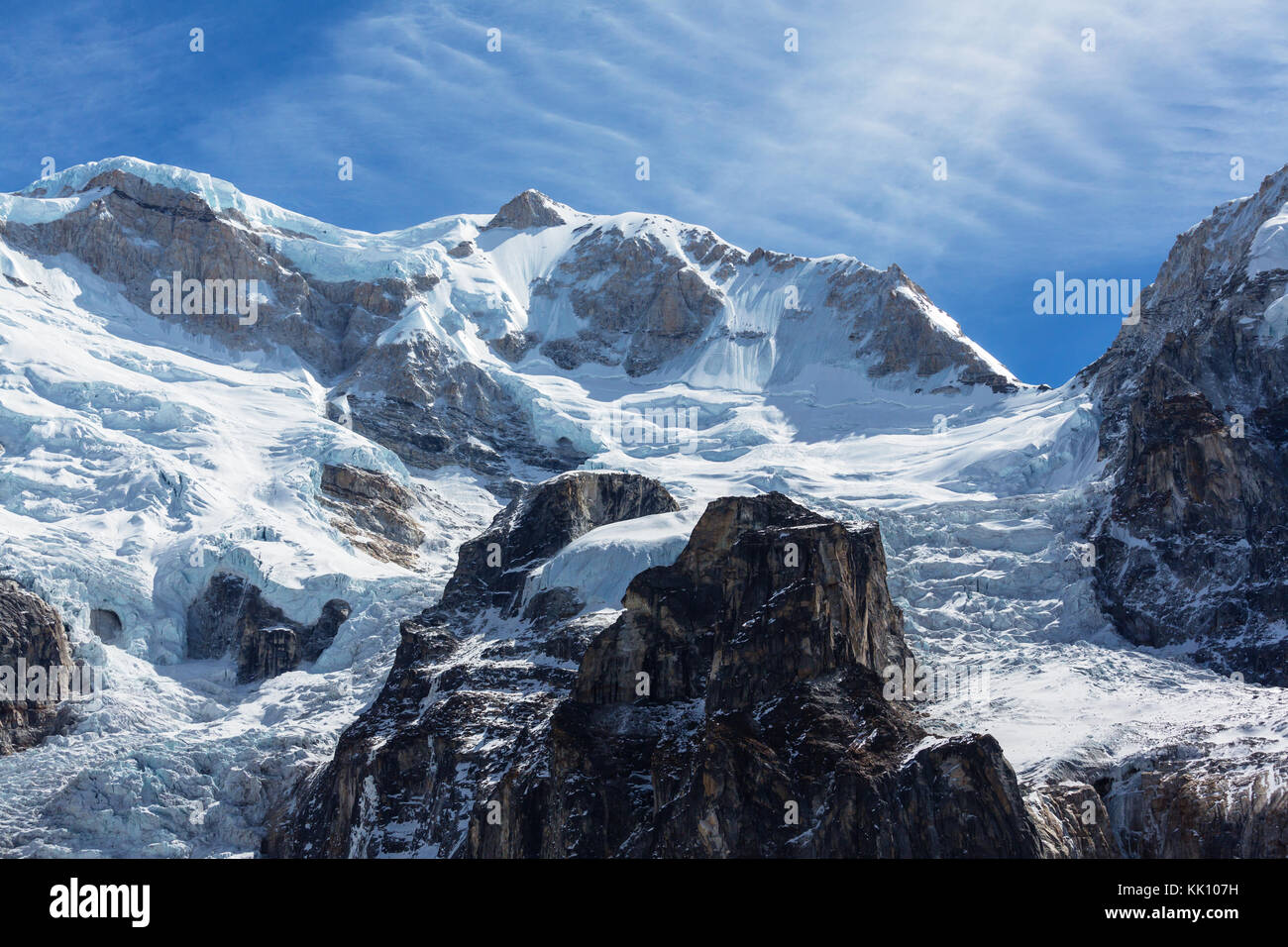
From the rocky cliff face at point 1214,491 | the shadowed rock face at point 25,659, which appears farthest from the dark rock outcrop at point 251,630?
the rocky cliff face at point 1214,491

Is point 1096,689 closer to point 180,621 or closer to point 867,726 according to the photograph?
point 867,726

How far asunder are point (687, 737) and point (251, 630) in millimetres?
71772

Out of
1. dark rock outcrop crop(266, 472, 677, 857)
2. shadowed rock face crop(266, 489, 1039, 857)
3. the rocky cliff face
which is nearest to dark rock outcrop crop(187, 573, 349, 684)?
dark rock outcrop crop(266, 472, 677, 857)

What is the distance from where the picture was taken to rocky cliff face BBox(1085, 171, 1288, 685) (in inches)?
5408

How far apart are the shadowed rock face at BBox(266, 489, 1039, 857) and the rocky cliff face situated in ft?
103

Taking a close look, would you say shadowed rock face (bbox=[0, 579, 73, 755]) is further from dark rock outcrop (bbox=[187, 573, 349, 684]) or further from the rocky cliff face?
the rocky cliff face

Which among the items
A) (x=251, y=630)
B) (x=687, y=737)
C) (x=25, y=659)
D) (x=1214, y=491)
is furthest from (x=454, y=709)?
(x=1214, y=491)

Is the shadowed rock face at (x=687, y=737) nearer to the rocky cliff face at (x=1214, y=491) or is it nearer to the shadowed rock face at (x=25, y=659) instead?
the shadowed rock face at (x=25, y=659)

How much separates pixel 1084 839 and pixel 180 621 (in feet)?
335

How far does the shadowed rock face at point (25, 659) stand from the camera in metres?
137

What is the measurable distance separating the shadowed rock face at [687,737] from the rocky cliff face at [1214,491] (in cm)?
3128

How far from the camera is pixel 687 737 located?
349ft

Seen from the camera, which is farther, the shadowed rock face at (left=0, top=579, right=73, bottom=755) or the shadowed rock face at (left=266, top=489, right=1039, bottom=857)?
the shadowed rock face at (left=0, top=579, right=73, bottom=755)

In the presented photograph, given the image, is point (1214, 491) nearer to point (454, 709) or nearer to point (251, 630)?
point (454, 709)
